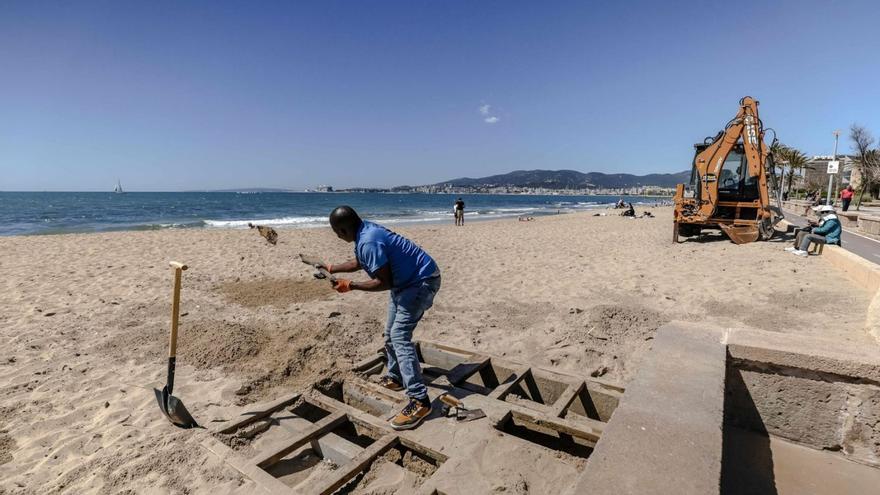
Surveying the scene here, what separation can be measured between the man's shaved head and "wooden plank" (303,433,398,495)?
1.45 metres

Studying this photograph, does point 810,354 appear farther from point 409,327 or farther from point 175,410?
point 175,410

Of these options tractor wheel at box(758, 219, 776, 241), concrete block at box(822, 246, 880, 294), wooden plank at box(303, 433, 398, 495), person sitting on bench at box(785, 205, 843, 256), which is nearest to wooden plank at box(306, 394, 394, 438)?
wooden plank at box(303, 433, 398, 495)

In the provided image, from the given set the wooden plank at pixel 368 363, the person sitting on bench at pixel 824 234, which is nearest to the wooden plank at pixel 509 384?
the wooden plank at pixel 368 363

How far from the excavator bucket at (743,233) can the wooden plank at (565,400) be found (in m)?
11.2

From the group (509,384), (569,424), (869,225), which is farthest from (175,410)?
(869,225)

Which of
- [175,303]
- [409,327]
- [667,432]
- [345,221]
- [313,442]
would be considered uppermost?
[345,221]

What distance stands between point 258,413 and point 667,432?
113 inches

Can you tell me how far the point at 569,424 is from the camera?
2.98 metres

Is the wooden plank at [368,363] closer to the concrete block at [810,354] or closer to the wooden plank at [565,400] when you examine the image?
the wooden plank at [565,400]

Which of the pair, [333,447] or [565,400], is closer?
[333,447]

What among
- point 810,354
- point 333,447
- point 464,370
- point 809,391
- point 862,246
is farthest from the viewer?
point 862,246

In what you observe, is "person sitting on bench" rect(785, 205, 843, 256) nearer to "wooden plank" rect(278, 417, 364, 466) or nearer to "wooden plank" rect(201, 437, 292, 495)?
"wooden plank" rect(278, 417, 364, 466)

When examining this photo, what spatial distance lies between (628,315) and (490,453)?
4.03m

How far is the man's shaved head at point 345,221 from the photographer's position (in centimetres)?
319
